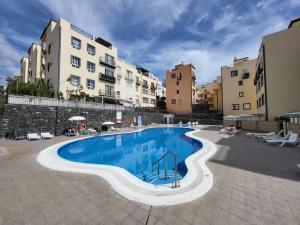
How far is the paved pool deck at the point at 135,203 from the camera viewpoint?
315 centimetres

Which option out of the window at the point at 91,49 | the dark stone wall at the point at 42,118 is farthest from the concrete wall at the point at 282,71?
the window at the point at 91,49

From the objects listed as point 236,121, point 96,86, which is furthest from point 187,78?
point 96,86

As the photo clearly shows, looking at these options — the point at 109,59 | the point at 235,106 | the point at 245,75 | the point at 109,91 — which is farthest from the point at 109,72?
the point at 245,75

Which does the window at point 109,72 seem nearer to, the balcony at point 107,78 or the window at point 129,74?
the balcony at point 107,78

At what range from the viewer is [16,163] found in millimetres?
6945

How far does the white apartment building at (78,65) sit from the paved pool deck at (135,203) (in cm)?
1955

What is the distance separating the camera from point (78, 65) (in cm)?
2434

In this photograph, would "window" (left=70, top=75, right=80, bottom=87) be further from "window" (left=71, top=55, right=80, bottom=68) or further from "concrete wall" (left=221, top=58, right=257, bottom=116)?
"concrete wall" (left=221, top=58, right=257, bottom=116)

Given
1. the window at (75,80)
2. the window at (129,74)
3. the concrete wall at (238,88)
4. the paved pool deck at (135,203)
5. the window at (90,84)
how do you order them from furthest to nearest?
the window at (129,74) → the concrete wall at (238,88) → the window at (90,84) → the window at (75,80) → the paved pool deck at (135,203)

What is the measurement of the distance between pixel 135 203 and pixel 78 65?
82.3 feet

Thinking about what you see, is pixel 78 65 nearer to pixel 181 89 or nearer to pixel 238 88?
pixel 181 89

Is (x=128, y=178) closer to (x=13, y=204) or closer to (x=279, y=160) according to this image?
(x=13, y=204)

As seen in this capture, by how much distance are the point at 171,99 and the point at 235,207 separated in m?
41.5

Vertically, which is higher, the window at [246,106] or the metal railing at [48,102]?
the window at [246,106]
